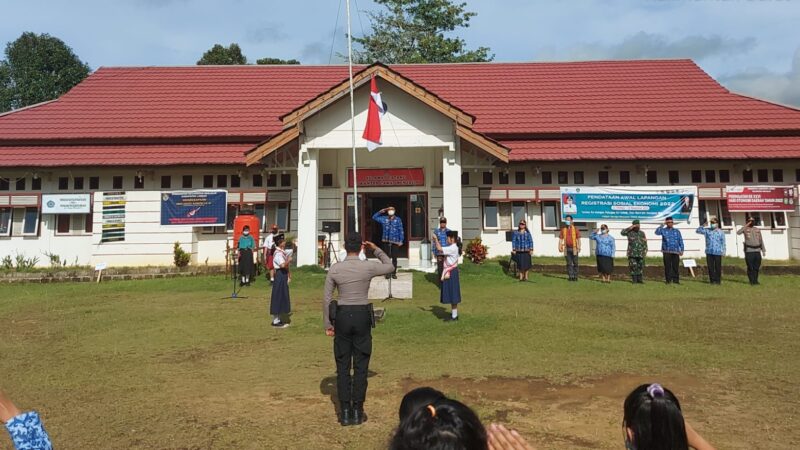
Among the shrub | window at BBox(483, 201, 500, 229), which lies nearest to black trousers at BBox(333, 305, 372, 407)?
window at BBox(483, 201, 500, 229)

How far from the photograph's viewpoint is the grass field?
178 inches

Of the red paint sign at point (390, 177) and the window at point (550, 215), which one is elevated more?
the red paint sign at point (390, 177)

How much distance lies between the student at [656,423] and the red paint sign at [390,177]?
15050 millimetres

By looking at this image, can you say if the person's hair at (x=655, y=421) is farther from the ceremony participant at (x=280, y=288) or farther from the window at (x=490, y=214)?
the window at (x=490, y=214)

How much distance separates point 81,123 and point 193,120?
4313 millimetres

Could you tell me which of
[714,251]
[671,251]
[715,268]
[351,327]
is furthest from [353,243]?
[715,268]

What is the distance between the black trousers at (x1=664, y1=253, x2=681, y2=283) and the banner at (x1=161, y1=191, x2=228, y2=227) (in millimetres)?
14297

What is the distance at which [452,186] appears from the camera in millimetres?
15148

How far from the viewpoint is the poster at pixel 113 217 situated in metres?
17.2

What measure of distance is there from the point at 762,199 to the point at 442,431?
1964cm

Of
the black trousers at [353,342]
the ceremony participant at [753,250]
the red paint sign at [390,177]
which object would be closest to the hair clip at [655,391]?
the black trousers at [353,342]

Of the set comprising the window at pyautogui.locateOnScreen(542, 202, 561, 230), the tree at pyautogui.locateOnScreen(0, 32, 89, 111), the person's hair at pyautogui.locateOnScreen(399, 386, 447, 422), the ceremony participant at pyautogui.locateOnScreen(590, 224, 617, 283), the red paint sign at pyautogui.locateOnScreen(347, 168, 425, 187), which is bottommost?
the person's hair at pyautogui.locateOnScreen(399, 386, 447, 422)

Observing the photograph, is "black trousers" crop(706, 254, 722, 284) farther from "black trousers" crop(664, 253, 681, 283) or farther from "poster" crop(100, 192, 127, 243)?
"poster" crop(100, 192, 127, 243)

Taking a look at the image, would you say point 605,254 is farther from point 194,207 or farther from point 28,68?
point 28,68
